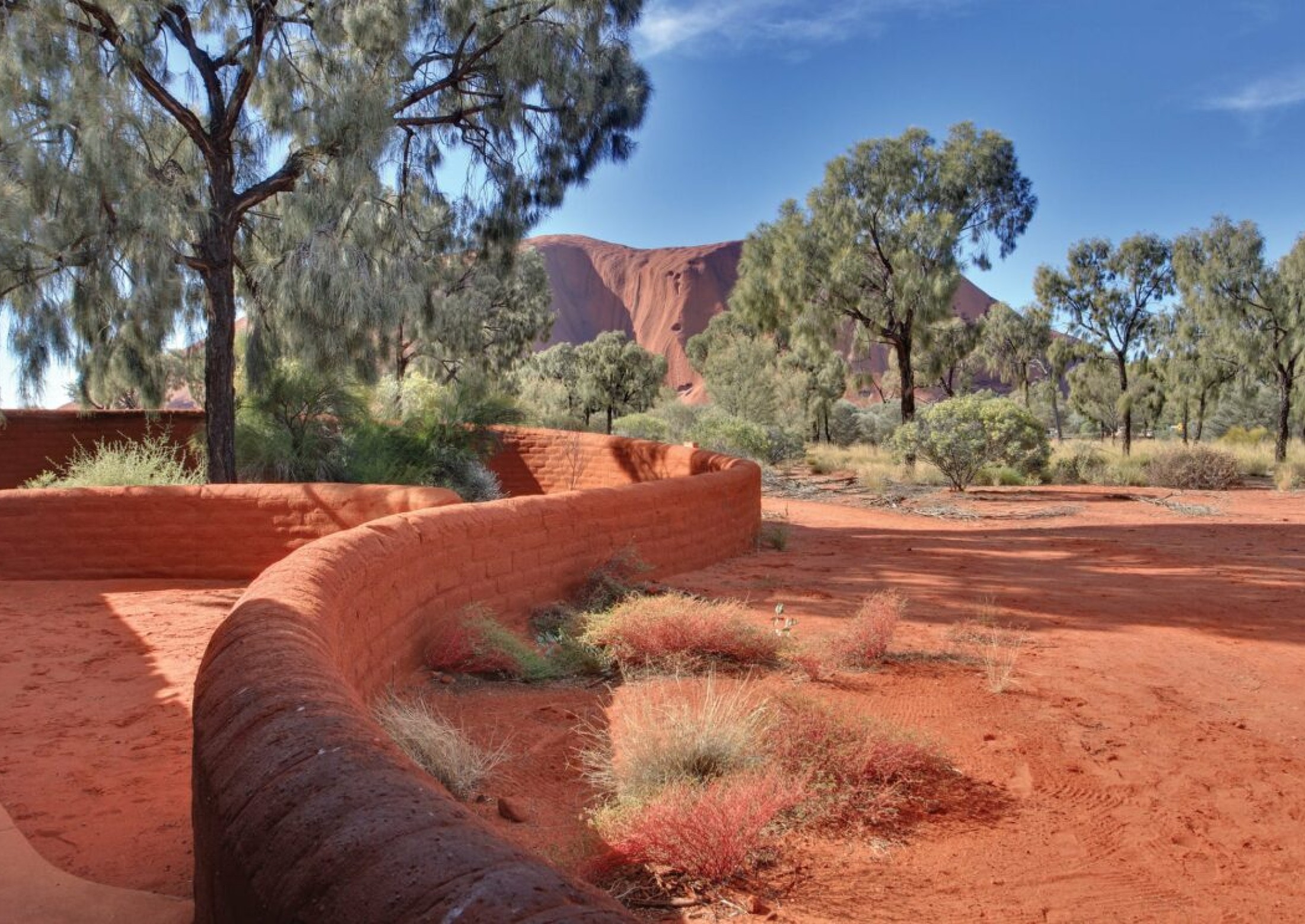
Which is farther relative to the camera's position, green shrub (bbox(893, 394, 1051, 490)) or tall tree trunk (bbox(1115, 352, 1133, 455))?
tall tree trunk (bbox(1115, 352, 1133, 455))

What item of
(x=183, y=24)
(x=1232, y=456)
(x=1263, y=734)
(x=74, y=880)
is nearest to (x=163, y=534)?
(x=74, y=880)

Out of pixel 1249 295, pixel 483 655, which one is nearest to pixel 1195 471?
pixel 1249 295

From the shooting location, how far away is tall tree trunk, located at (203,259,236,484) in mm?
13961

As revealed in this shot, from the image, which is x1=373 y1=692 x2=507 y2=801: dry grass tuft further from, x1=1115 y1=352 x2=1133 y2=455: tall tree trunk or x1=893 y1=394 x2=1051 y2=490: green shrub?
x1=1115 y1=352 x2=1133 y2=455: tall tree trunk

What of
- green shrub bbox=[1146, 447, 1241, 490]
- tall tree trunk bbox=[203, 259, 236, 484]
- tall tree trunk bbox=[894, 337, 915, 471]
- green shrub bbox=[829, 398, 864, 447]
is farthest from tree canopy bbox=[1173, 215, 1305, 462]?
tall tree trunk bbox=[203, 259, 236, 484]

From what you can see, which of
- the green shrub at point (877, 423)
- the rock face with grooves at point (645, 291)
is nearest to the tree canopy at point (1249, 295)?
the green shrub at point (877, 423)

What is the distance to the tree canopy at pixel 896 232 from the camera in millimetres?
29203

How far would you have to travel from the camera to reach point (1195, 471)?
23234mm

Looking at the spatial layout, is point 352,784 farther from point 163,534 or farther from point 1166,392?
point 1166,392

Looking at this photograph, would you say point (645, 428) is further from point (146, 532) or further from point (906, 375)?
point (146, 532)

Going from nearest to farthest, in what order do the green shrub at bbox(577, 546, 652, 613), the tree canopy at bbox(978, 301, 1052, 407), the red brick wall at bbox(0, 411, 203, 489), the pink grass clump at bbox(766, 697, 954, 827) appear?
1. the pink grass clump at bbox(766, 697, 954, 827)
2. the green shrub at bbox(577, 546, 652, 613)
3. the red brick wall at bbox(0, 411, 203, 489)
4. the tree canopy at bbox(978, 301, 1052, 407)

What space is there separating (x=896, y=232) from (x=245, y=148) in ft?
64.2

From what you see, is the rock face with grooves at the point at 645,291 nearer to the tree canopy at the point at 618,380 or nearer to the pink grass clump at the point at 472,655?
the tree canopy at the point at 618,380

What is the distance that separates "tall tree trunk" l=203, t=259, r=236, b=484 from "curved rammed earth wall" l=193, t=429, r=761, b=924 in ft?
26.9
